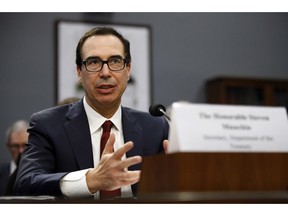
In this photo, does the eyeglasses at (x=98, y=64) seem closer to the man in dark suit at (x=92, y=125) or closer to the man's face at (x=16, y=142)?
the man in dark suit at (x=92, y=125)

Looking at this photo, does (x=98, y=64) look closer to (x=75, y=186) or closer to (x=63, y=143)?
(x=63, y=143)

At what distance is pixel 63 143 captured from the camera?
2359 mm

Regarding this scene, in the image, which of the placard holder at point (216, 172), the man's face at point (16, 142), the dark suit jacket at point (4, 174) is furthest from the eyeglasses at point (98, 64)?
the man's face at point (16, 142)

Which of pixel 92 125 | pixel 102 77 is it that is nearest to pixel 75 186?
pixel 92 125

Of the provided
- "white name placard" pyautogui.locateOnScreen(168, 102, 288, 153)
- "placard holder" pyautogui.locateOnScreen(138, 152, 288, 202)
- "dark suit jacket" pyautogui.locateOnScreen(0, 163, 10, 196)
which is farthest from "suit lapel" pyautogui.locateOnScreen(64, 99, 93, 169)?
"dark suit jacket" pyautogui.locateOnScreen(0, 163, 10, 196)

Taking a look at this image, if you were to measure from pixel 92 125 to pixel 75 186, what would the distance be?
0.58m

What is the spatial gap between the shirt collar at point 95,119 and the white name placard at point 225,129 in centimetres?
102

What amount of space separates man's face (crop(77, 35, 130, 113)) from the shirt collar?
0.08 ft

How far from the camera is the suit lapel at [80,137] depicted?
2338 millimetres

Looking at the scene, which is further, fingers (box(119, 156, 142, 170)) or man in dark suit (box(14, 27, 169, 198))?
man in dark suit (box(14, 27, 169, 198))

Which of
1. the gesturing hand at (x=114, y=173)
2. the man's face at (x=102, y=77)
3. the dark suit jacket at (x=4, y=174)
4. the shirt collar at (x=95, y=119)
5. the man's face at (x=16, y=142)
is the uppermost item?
the man's face at (x=102, y=77)

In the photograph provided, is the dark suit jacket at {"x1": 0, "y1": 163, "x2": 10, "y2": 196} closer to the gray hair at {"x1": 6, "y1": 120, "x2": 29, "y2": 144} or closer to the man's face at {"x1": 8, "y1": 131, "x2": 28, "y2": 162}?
the man's face at {"x1": 8, "y1": 131, "x2": 28, "y2": 162}

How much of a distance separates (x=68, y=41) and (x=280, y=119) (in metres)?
4.87

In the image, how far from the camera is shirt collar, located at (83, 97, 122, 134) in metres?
2.46
